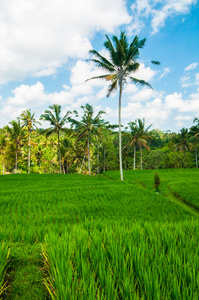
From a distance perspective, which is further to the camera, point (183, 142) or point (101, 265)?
point (183, 142)

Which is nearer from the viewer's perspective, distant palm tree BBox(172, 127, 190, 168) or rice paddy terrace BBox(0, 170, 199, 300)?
rice paddy terrace BBox(0, 170, 199, 300)

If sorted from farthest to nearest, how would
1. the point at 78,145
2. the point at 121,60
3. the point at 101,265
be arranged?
the point at 78,145 < the point at 121,60 < the point at 101,265

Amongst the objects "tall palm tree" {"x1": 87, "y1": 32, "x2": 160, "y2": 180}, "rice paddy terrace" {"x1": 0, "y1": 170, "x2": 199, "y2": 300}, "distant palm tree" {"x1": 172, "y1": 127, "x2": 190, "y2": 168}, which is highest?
"tall palm tree" {"x1": 87, "y1": 32, "x2": 160, "y2": 180}

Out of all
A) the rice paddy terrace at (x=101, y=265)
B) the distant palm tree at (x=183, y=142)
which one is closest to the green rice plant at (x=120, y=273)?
the rice paddy terrace at (x=101, y=265)

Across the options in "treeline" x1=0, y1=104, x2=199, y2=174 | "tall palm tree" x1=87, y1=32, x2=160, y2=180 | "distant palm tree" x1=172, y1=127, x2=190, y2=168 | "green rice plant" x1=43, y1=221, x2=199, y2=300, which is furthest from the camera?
"distant palm tree" x1=172, y1=127, x2=190, y2=168

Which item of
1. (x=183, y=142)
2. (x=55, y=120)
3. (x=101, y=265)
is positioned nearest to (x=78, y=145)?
(x=55, y=120)

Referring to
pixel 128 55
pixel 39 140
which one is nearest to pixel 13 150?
pixel 39 140

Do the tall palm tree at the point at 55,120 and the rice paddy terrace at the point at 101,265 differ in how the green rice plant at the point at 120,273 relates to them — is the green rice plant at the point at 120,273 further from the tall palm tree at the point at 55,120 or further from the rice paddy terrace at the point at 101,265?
the tall palm tree at the point at 55,120

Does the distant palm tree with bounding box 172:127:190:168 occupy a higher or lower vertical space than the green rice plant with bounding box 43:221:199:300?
higher

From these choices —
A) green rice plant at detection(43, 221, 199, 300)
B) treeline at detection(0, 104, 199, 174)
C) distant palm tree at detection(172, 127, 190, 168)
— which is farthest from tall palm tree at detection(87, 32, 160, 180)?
distant palm tree at detection(172, 127, 190, 168)

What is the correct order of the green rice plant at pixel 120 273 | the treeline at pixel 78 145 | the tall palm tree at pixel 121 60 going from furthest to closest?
1. the treeline at pixel 78 145
2. the tall palm tree at pixel 121 60
3. the green rice plant at pixel 120 273

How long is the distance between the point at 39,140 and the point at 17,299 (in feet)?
124

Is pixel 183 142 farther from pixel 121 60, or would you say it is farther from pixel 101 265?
pixel 101 265

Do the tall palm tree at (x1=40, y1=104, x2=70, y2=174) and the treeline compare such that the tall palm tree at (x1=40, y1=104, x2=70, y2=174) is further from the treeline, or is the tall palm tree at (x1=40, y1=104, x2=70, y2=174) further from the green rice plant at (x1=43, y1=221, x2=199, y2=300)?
the green rice plant at (x1=43, y1=221, x2=199, y2=300)
